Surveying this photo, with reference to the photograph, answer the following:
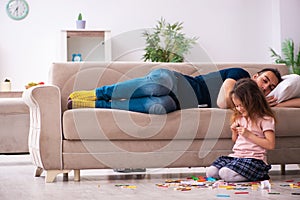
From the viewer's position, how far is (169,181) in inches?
132

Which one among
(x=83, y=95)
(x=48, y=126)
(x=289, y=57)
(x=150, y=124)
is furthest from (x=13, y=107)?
(x=289, y=57)

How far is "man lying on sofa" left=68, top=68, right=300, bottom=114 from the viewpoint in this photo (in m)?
3.61

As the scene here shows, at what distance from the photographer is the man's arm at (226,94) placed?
12.1 ft

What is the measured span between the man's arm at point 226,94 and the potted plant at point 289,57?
4154 millimetres

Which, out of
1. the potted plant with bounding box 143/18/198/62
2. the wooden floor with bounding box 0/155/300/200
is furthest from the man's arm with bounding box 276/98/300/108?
the potted plant with bounding box 143/18/198/62

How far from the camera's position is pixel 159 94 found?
11.9 feet

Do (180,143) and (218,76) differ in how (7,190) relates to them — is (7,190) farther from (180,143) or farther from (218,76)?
(218,76)

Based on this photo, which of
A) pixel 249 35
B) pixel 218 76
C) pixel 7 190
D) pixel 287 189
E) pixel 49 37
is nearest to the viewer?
pixel 287 189

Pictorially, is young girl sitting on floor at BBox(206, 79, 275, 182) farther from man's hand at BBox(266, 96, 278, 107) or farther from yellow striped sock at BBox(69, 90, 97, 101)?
yellow striped sock at BBox(69, 90, 97, 101)

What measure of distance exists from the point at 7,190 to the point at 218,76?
1.64 meters

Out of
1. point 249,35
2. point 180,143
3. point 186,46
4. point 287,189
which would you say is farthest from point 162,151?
point 249,35

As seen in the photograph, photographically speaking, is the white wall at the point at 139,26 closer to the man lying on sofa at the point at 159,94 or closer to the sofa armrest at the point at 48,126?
the man lying on sofa at the point at 159,94

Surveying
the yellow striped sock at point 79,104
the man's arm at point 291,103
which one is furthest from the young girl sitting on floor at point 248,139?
the yellow striped sock at point 79,104

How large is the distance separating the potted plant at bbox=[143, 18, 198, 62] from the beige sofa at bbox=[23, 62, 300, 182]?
3.90m
